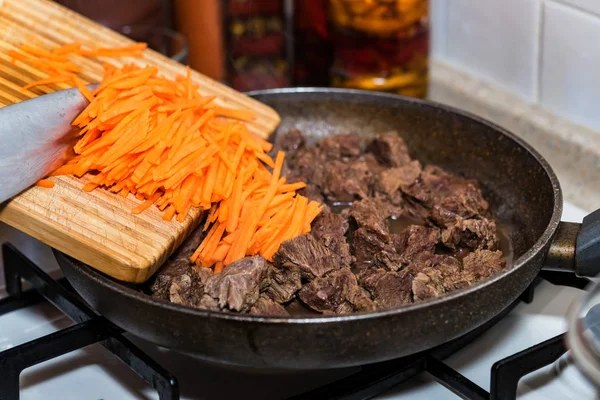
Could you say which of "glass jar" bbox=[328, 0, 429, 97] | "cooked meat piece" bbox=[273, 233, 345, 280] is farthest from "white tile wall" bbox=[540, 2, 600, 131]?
"cooked meat piece" bbox=[273, 233, 345, 280]

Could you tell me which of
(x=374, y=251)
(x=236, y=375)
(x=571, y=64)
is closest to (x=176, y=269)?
(x=236, y=375)

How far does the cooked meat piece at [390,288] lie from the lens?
1127 millimetres

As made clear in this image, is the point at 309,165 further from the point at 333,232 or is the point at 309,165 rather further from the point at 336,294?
the point at 336,294

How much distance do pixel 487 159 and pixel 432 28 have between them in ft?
2.04

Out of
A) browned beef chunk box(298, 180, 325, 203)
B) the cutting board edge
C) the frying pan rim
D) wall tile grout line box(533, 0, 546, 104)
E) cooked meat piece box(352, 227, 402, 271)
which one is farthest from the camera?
wall tile grout line box(533, 0, 546, 104)

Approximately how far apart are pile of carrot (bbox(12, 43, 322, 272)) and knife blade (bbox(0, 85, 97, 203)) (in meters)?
0.02

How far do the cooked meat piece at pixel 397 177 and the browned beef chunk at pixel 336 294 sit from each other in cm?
30

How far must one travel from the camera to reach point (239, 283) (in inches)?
42.8

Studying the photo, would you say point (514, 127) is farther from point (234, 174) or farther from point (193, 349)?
point (193, 349)

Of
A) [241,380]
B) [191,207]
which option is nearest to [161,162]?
[191,207]

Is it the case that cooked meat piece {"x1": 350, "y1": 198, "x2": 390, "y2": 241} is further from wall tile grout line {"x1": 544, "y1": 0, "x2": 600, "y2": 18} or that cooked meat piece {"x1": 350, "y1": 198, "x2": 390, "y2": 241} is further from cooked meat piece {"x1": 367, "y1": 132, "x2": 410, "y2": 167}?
wall tile grout line {"x1": 544, "y1": 0, "x2": 600, "y2": 18}

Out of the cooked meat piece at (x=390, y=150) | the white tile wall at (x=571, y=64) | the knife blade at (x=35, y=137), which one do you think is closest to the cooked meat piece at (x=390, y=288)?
the cooked meat piece at (x=390, y=150)

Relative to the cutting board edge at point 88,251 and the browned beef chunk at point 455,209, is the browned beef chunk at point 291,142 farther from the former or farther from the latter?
the cutting board edge at point 88,251

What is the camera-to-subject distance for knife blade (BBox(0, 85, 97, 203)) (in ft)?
3.56
